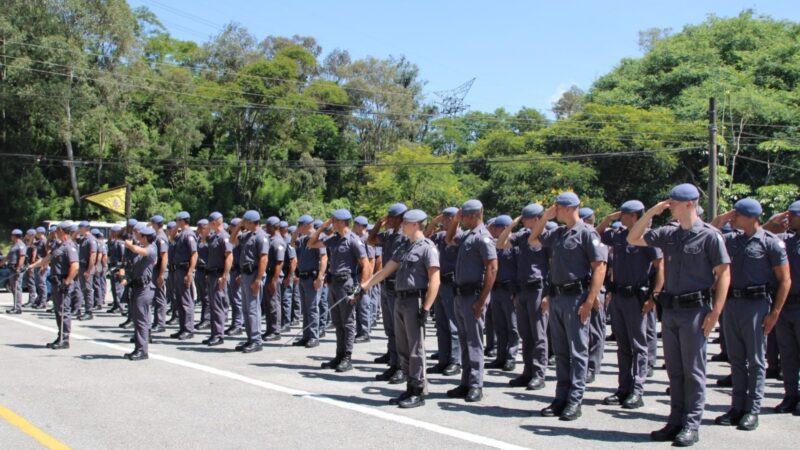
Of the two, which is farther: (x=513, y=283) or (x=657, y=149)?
(x=657, y=149)

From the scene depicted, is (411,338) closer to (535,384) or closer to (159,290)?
(535,384)

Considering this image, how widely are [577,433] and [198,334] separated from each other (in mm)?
8931

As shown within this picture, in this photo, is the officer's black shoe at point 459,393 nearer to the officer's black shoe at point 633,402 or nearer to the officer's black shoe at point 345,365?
the officer's black shoe at point 633,402

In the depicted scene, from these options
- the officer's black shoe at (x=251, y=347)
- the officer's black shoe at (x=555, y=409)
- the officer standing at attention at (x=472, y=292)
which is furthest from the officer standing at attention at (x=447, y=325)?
the officer's black shoe at (x=251, y=347)

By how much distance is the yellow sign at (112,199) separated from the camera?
28.6 meters

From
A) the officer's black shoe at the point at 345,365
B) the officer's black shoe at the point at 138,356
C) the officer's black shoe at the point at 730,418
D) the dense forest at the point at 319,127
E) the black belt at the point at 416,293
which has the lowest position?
the officer's black shoe at the point at 138,356

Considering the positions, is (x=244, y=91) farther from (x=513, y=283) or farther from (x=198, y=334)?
(x=513, y=283)

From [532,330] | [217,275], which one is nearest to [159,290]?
[217,275]

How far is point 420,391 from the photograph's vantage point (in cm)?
768

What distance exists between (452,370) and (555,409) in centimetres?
263

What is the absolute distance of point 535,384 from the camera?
8.75 m

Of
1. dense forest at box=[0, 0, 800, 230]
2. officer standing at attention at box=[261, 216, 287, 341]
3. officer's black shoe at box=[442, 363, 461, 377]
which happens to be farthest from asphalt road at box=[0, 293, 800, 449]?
dense forest at box=[0, 0, 800, 230]

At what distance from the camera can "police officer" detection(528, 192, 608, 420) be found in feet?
23.5

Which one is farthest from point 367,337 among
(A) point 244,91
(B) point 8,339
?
(A) point 244,91
